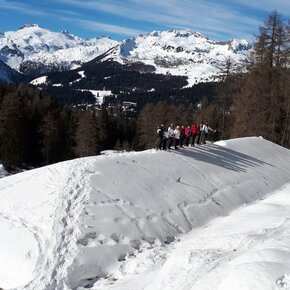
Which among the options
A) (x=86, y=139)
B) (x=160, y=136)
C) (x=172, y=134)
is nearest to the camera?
(x=160, y=136)

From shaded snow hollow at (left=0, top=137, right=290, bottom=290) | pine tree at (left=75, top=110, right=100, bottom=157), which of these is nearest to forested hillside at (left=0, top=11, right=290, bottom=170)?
pine tree at (left=75, top=110, right=100, bottom=157)

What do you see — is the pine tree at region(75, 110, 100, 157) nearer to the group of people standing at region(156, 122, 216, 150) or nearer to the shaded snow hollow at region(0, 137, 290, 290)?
the group of people standing at region(156, 122, 216, 150)

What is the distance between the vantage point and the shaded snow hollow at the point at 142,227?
583 inches

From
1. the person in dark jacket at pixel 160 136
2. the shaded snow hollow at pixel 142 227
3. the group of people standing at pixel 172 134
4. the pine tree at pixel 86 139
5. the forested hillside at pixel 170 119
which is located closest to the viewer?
the shaded snow hollow at pixel 142 227

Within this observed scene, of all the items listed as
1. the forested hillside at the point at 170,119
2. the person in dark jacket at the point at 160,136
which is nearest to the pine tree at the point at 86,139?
the forested hillside at the point at 170,119

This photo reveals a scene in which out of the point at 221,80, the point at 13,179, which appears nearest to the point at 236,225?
the point at 13,179

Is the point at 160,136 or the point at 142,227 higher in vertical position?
the point at 160,136

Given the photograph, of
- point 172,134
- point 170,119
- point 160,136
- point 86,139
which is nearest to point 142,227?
point 160,136

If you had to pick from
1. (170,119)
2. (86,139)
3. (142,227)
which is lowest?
(86,139)

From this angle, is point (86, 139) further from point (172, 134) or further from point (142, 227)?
point (142, 227)

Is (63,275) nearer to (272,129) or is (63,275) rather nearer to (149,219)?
(149,219)

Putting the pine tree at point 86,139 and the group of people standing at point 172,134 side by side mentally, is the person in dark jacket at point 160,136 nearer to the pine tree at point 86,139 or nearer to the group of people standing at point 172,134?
the group of people standing at point 172,134

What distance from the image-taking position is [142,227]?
2047 cm

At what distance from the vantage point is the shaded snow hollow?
48.6 ft
